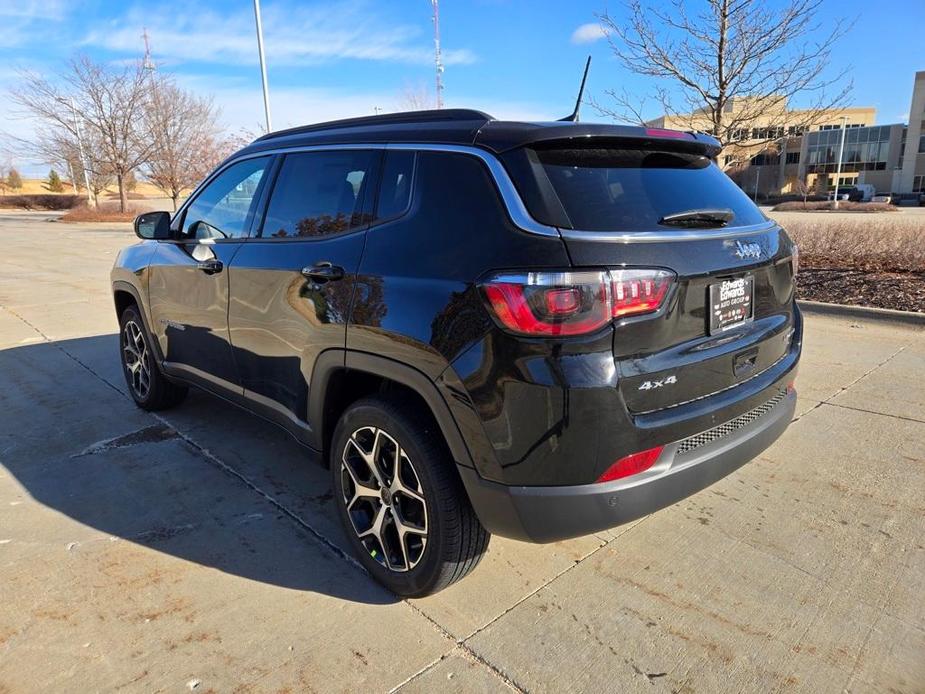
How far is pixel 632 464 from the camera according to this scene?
208 centimetres

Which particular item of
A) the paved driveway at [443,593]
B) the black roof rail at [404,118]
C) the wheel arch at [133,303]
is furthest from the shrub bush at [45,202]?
the black roof rail at [404,118]

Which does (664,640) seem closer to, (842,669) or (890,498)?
(842,669)

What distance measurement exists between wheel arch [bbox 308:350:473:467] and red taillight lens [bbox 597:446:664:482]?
0.46 m

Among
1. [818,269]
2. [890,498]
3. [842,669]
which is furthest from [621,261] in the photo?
[818,269]

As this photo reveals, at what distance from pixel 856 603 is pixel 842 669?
410mm

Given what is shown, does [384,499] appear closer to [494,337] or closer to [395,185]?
[494,337]

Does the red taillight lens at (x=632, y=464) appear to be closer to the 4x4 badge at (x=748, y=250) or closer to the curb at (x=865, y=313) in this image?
the 4x4 badge at (x=748, y=250)

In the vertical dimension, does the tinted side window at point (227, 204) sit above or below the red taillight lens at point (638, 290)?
above

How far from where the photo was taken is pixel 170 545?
9.67 ft

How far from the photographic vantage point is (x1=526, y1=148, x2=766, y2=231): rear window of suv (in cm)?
213

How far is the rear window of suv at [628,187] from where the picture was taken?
Answer: 7.00 ft

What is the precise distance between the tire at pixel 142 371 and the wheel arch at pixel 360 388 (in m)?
2.09

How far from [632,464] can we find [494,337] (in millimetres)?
618

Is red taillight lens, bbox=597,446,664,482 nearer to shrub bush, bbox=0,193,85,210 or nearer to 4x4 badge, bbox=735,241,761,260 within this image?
4x4 badge, bbox=735,241,761,260
